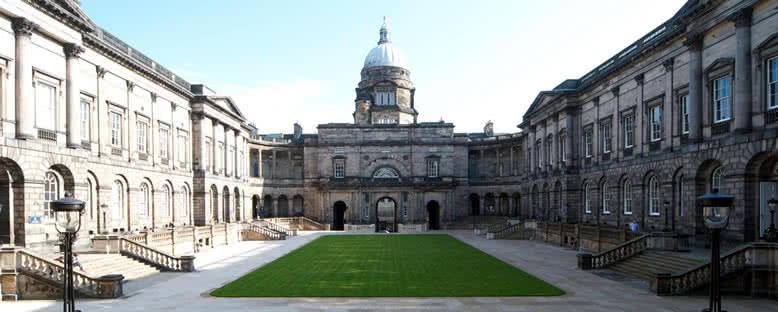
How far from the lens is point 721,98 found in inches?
931

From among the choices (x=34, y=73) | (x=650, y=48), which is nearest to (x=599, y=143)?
(x=650, y=48)

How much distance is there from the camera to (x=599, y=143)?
37250mm

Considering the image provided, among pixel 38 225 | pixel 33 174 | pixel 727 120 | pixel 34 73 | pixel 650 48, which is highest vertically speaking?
pixel 650 48

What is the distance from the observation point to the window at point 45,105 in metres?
23.7

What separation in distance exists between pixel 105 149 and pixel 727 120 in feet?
105

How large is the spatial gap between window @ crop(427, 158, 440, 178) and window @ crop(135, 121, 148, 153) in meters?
35.8

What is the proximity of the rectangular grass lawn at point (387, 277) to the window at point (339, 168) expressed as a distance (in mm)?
30118

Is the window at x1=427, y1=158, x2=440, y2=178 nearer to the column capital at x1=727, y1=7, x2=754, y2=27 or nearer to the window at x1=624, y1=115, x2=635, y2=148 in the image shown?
the window at x1=624, y1=115, x2=635, y2=148

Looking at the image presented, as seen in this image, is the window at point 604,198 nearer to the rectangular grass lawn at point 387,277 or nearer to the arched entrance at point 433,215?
the rectangular grass lawn at point 387,277

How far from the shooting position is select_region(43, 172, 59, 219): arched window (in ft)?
77.8

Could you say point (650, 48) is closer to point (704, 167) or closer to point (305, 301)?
point (704, 167)

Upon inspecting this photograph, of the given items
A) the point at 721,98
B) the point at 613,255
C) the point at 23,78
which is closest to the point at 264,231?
the point at 23,78

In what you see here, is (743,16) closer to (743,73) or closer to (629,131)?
(743,73)

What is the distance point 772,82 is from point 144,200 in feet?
116
